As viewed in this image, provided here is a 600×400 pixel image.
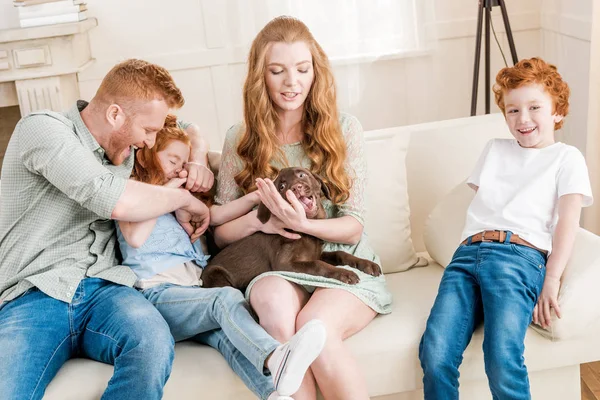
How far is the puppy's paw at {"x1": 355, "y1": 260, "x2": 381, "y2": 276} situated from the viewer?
2191mm

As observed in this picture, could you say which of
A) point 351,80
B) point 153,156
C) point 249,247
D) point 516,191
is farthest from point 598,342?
point 351,80

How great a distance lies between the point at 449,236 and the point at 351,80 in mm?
1953

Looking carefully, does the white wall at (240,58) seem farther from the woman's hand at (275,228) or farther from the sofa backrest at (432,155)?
the woman's hand at (275,228)

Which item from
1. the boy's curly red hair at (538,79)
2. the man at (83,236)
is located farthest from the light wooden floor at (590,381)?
the man at (83,236)

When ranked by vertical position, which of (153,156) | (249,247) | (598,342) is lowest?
(598,342)

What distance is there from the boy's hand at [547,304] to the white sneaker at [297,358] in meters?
0.63

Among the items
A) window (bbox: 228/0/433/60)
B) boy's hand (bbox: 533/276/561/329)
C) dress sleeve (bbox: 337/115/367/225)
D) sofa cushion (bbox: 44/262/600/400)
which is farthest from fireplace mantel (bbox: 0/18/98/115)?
boy's hand (bbox: 533/276/561/329)

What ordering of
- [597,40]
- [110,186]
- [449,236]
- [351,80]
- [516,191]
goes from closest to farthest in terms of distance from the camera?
[110,186], [516,191], [449,236], [597,40], [351,80]

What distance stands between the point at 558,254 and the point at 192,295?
1.01 m

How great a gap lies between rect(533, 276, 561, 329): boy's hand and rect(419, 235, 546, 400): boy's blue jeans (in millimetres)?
19

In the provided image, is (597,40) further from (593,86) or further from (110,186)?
(110,186)

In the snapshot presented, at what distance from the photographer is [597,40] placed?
3215 mm

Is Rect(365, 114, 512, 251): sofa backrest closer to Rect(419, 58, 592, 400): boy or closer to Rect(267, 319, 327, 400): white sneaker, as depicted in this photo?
Rect(419, 58, 592, 400): boy

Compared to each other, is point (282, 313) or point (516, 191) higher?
point (516, 191)
